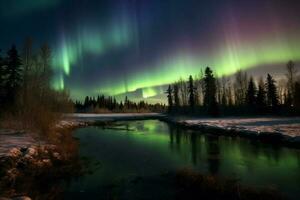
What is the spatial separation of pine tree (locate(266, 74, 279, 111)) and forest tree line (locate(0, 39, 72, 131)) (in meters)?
56.4

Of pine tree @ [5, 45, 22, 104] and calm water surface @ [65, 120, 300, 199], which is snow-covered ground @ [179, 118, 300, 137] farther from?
pine tree @ [5, 45, 22, 104]

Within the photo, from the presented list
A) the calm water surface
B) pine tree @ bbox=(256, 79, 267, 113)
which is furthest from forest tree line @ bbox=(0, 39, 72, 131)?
pine tree @ bbox=(256, 79, 267, 113)

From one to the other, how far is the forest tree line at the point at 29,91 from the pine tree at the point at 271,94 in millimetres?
56378

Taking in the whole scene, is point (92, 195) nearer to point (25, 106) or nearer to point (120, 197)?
point (120, 197)

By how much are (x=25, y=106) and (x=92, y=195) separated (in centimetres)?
2151

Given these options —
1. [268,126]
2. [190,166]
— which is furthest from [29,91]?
[268,126]

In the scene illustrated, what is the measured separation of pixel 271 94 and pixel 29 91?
6093 centimetres

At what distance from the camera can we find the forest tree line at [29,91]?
2270 centimetres

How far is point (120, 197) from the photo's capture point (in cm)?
859

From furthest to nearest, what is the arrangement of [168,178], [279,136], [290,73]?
1. [290,73]
2. [279,136]
3. [168,178]

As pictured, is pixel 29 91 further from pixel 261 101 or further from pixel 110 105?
pixel 110 105

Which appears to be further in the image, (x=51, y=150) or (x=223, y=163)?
(x=51, y=150)

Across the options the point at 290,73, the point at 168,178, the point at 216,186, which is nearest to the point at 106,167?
the point at 168,178

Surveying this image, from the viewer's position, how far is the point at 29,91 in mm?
Answer: 26750
